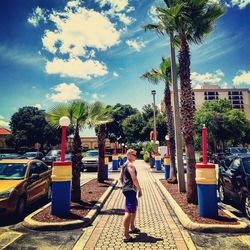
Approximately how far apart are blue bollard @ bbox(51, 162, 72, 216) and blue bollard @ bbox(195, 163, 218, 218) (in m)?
3.42

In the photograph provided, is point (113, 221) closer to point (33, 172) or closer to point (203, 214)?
point (203, 214)

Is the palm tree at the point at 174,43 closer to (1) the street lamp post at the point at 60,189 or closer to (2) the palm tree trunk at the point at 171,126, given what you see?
(2) the palm tree trunk at the point at 171,126

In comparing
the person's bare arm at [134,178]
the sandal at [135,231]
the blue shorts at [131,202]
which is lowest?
the sandal at [135,231]

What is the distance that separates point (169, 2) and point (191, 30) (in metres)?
1.48

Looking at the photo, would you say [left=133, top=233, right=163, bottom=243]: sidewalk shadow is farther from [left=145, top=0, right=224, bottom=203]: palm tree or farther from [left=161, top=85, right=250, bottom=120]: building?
[left=161, top=85, right=250, bottom=120]: building

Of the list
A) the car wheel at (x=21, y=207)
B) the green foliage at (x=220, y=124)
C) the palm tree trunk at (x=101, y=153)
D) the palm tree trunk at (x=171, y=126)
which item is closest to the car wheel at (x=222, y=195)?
the palm tree trunk at (x=171, y=126)

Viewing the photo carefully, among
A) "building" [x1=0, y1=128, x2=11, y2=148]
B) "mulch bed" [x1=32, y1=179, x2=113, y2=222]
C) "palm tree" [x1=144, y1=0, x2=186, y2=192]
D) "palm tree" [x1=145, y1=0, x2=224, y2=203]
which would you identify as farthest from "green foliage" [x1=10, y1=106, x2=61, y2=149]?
"palm tree" [x1=145, y1=0, x2=224, y2=203]

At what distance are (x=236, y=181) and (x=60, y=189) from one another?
16.5ft

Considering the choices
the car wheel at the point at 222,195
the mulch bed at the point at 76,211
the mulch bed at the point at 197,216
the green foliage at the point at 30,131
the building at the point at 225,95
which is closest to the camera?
the mulch bed at the point at 197,216

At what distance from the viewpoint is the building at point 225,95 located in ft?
324

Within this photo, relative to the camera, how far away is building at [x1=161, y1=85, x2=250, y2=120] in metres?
98.7

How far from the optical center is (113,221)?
6383 mm

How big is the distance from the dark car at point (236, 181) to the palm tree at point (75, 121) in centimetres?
481

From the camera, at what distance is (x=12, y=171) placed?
25.6ft
